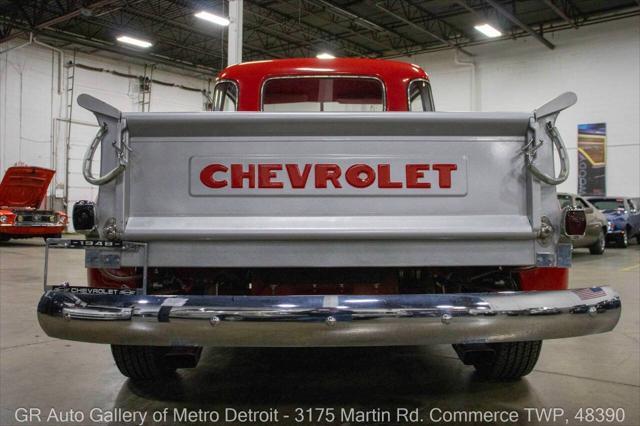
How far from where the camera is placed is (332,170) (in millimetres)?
2184

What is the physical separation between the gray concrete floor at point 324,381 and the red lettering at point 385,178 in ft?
3.84

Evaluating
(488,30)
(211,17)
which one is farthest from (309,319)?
(488,30)

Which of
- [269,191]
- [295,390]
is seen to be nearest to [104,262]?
[269,191]

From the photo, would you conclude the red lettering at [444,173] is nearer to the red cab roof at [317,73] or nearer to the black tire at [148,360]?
the black tire at [148,360]

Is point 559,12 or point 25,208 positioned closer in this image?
point 25,208

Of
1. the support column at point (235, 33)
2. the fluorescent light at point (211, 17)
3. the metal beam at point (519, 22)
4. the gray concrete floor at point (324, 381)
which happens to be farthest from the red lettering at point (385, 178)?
the fluorescent light at point (211, 17)

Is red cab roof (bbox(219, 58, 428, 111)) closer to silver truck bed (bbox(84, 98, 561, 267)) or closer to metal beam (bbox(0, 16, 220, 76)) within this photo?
silver truck bed (bbox(84, 98, 561, 267))

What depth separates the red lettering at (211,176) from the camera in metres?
2.19

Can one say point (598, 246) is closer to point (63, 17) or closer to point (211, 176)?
point (211, 176)

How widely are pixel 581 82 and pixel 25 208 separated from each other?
54.5 ft

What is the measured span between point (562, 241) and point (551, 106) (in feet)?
1.90

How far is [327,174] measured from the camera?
2.18m

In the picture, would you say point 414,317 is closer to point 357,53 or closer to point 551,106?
point 551,106

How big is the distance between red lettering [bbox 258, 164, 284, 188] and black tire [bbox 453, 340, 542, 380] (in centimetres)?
137
